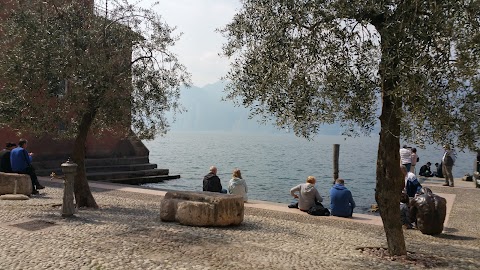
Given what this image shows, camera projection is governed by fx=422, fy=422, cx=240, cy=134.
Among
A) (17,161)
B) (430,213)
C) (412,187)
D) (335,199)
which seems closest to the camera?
(430,213)

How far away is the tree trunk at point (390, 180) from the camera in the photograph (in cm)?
790

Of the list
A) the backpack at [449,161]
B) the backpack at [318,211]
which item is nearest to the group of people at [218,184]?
the backpack at [318,211]

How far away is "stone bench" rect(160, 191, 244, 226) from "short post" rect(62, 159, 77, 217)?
7.31 feet

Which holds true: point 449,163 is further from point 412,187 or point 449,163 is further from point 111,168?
point 111,168

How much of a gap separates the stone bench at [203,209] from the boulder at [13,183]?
6020mm

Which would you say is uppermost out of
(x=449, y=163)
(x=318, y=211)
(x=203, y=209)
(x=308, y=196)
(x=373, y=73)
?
(x=373, y=73)

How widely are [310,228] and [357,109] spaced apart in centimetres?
379

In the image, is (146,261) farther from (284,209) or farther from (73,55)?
(284,209)

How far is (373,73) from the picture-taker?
800cm

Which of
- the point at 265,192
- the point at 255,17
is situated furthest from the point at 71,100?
the point at 265,192

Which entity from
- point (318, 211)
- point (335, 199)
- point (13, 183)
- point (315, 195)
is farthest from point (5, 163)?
point (335, 199)

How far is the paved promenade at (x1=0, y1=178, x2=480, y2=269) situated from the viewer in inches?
274

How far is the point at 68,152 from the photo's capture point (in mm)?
27156

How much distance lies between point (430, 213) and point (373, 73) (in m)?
Result: 4.43
